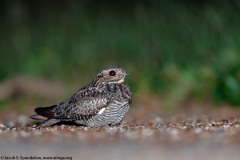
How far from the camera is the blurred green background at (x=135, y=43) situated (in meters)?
14.0

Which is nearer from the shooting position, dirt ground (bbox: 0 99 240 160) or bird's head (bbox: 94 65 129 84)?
dirt ground (bbox: 0 99 240 160)

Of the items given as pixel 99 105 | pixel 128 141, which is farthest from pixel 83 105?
pixel 128 141

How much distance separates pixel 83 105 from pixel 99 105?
30 centimetres

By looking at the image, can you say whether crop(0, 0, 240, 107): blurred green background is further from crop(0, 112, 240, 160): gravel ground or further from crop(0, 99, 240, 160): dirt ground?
crop(0, 112, 240, 160): gravel ground

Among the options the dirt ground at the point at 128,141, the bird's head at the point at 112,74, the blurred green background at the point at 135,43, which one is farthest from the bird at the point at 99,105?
the blurred green background at the point at 135,43

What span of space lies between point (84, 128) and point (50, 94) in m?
5.23

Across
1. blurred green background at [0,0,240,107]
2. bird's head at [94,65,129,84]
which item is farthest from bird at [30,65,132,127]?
blurred green background at [0,0,240,107]

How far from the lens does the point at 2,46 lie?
1655 centimetres

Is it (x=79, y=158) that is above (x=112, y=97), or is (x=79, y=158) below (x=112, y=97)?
below

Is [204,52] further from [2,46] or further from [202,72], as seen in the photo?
[2,46]

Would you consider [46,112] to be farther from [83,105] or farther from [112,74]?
[112,74]

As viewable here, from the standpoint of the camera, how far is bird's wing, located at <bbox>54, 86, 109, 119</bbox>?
394 inches

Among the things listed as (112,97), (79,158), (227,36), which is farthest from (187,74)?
(79,158)

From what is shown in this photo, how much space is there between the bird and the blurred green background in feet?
11.5
